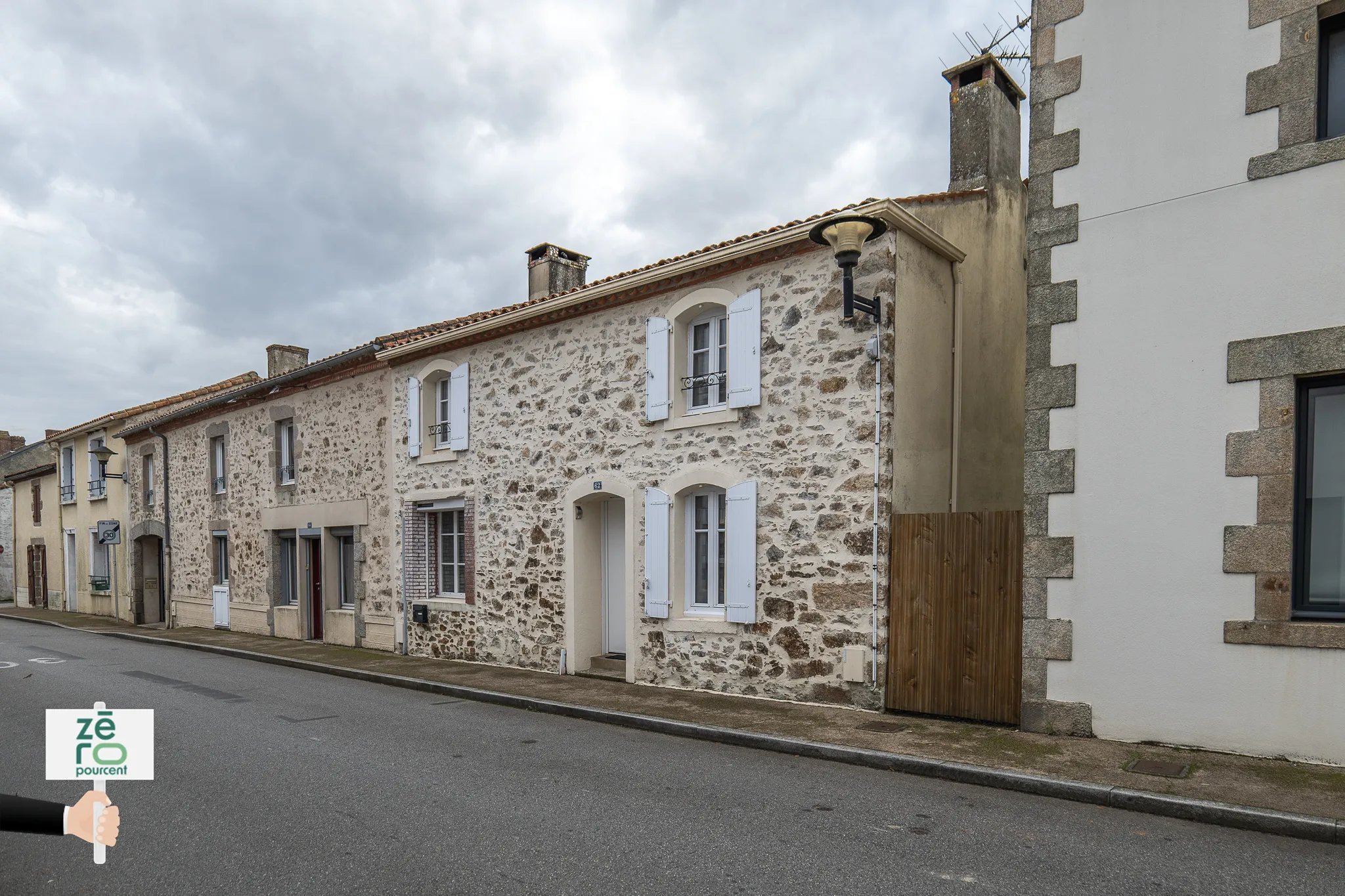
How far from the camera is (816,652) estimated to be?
8289 millimetres

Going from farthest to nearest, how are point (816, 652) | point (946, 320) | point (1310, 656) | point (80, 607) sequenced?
point (80, 607), point (946, 320), point (816, 652), point (1310, 656)

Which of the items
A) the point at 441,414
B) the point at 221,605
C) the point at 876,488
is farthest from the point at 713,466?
the point at 221,605

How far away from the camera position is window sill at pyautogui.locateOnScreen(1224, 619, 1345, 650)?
556cm

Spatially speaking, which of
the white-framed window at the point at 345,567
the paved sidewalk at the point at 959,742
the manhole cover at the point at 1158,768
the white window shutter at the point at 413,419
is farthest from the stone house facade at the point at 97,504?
the manhole cover at the point at 1158,768

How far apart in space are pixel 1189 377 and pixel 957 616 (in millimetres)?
2708

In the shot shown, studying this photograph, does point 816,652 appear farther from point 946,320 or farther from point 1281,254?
point 1281,254

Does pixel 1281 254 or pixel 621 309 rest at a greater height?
pixel 621 309

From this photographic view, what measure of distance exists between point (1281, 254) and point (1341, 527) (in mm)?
1880

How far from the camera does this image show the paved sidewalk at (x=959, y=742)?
5191 mm

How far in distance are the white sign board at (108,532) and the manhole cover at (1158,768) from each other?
910 inches

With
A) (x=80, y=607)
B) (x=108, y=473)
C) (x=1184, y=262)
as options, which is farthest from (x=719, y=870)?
(x=80, y=607)

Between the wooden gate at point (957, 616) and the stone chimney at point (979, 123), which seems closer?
the wooden gate at point (957, 616)

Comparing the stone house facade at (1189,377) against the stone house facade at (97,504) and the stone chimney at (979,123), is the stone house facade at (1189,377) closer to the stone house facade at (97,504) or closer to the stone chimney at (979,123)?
the stone chimney at (979,123)

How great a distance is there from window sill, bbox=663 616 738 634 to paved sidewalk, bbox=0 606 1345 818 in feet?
2.14
